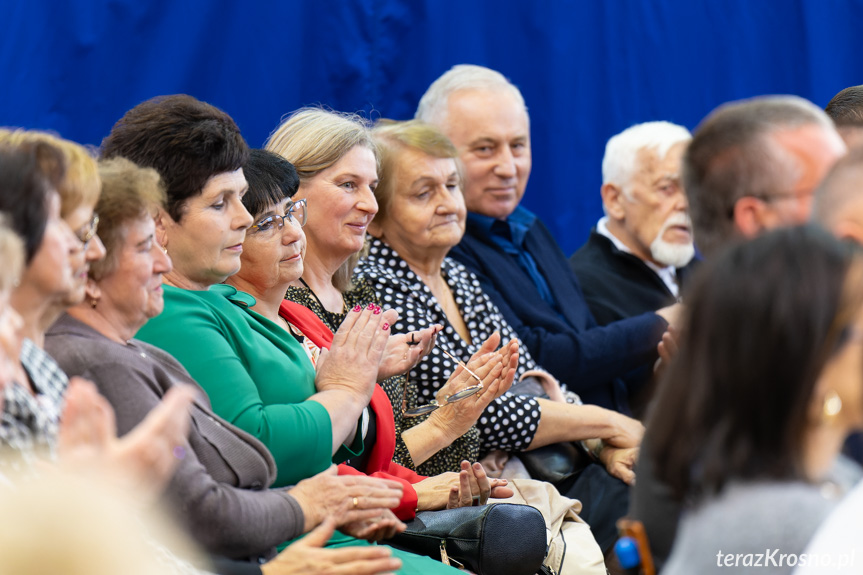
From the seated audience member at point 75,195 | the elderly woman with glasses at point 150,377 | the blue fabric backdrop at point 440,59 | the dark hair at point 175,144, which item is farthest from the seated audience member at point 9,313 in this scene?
the blue fabric backdrop at point 440,59

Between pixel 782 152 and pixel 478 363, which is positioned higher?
pixel 782 152

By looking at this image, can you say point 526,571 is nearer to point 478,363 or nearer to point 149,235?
point 478,363

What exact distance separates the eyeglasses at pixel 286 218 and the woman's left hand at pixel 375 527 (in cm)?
81

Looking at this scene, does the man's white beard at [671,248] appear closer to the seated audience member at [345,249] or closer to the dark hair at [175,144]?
the seated audience member at [345,249]

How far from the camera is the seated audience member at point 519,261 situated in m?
3.67

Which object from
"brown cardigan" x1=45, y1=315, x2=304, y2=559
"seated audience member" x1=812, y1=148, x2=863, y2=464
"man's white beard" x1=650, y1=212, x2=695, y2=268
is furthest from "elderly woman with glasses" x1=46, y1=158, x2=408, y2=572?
"man's white beard" x1=650, y1=212, x2=695, y2=268

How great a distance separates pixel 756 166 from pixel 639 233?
8.16 feet

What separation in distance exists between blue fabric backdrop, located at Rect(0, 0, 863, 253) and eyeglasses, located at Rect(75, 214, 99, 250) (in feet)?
7.32

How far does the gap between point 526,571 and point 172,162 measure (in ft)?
4.16

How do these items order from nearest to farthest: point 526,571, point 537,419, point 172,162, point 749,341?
point 749,341 < point 172,162 < point 526,571 < point 537,419

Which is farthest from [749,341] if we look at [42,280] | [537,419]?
[537,419]

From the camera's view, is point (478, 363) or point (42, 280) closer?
point (42, 280)

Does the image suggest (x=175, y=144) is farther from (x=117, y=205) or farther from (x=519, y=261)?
(x=519, y=261)

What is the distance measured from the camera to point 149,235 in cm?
192
